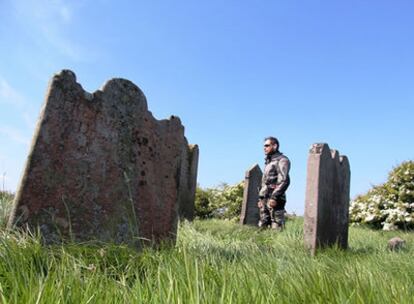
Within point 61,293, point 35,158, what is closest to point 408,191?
point 35,158

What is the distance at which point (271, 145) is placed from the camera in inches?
351

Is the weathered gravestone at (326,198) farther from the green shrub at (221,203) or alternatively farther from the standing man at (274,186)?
the green shrub at (221,203)

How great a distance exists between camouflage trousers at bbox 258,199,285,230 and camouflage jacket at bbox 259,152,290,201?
177mm

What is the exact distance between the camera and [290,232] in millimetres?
7223

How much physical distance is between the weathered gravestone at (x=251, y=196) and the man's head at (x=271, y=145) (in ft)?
6.88

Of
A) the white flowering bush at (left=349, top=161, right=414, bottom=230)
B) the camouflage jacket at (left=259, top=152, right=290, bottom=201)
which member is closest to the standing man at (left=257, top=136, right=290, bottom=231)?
the camouflage jacket at (left=259, top=152, right=290, bottom=201)

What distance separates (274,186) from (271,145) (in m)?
0.84

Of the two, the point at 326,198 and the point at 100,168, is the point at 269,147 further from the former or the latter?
the point at 100,168

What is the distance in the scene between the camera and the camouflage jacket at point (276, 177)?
8484mm

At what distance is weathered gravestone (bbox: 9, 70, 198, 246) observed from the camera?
3672 millimetres

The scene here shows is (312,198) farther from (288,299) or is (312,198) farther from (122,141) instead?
(288,299)

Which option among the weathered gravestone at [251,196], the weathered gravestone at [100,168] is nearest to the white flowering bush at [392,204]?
the weathered gravestone at [251,196]

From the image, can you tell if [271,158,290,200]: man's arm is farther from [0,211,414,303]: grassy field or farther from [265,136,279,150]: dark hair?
[0,211,414,303]: grassy field

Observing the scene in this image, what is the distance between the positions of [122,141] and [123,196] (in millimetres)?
532
